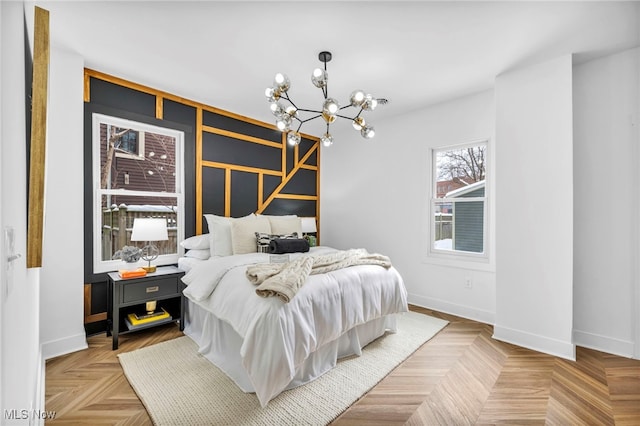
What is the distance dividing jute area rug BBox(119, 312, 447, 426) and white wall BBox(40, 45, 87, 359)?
63cm

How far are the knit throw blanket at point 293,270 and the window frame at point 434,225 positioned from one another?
1192 millimetres

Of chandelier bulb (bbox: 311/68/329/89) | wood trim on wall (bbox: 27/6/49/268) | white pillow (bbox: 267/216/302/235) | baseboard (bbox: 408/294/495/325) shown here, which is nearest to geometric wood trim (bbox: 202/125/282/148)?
white pillow (bbox: 267/216/302/235)

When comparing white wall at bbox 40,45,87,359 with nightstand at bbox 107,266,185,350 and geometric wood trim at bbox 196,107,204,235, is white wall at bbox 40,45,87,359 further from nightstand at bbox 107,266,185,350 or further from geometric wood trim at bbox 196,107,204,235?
geometric wood trim at bbox 196,107,204,235

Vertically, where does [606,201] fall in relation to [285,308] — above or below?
above

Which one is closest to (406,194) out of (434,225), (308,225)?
(434,225)

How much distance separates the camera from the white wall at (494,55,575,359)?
2.61 metres

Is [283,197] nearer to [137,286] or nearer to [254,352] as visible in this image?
[137,286]

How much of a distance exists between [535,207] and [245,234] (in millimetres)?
2945

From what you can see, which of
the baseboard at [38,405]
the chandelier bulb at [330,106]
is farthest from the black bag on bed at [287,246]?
the baseboard at [38,405]

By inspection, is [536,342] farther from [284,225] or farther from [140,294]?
[140,294]

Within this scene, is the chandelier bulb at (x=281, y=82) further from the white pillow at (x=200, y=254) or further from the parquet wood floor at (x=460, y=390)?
the parquet wood floor at (x=460, y=390)

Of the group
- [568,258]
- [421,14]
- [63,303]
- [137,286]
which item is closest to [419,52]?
[421,14]

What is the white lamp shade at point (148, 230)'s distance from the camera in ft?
8.95

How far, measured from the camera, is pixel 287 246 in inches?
131
